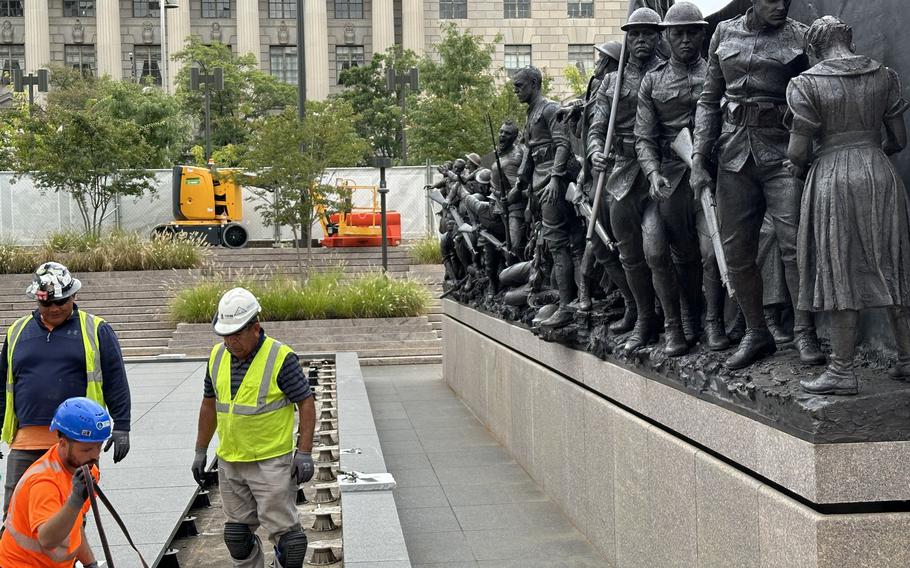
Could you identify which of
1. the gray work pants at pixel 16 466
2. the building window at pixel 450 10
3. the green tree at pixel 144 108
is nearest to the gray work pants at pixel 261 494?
the gray work pants at pixel 16 466

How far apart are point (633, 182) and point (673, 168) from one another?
0.54 metres

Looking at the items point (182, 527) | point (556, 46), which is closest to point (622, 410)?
point (182, 527)

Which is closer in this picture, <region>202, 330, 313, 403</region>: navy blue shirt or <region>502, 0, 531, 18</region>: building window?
<region>202, 330, 313, 403</region>: navy blue shirt

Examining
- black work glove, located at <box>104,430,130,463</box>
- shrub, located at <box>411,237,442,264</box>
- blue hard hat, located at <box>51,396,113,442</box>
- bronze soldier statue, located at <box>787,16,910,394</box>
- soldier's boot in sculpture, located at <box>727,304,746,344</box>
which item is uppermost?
bronze soldier statue, located at <box>787,16,910,394</box>

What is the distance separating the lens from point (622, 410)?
23.9ft

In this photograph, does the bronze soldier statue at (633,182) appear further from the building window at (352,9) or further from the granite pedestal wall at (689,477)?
the building window at (352,9)

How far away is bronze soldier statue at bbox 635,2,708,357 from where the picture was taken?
676cm

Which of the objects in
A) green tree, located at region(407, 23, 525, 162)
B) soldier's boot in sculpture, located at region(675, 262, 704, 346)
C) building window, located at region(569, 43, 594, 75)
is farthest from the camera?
building window, located at region(569, 43, 594, 75)

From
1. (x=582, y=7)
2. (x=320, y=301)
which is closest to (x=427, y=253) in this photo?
(x=320, y=301)

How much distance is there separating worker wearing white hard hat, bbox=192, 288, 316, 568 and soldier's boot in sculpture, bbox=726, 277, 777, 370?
2.22 metres

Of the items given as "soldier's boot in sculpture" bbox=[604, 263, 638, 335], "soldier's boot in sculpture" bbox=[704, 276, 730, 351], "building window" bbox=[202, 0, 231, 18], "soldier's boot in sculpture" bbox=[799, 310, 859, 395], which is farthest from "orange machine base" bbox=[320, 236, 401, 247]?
"building window" bbox=[202, 0, 231, 18]

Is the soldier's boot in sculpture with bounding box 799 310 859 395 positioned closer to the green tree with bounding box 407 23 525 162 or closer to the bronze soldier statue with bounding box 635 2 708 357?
the bronze soldier statue with bounding box 635 2 708 357

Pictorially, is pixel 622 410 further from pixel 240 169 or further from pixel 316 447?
pixel 240 169

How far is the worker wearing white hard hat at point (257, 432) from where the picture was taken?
18.9ft
